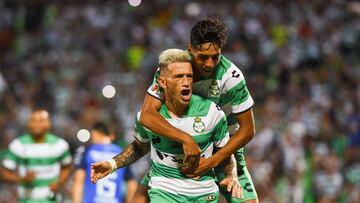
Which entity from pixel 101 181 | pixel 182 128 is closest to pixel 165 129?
pixel 182 128

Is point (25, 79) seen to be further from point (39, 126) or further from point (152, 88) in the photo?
point (152, 88)

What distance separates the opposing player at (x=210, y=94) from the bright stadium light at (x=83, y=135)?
9008mm

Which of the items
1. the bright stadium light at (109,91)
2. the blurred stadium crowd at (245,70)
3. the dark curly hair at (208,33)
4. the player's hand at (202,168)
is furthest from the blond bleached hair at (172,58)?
the bright stadium light at (109,91)

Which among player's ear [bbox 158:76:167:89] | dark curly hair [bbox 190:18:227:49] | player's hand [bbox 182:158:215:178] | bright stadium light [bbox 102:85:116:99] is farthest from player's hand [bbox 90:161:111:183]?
bright stadium light [bbox 102:85:116:99]

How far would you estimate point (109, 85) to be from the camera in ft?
63.1

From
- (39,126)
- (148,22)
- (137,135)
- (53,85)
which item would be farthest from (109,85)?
(137,135)

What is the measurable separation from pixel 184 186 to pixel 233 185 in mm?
452

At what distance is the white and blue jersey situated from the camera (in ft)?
35.4

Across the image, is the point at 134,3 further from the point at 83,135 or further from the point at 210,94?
the point at 210,94

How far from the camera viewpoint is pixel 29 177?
37.3ft

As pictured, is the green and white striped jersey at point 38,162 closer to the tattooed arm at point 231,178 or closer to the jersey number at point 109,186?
the jersey number at point 109,186

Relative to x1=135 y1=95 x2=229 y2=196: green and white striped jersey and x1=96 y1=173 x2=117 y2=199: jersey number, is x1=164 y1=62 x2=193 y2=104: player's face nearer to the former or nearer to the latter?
x1=135 y1=95 x2=229 y2=196: green and white striped jersey

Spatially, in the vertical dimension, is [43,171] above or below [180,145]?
below

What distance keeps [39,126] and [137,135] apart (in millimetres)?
4436
